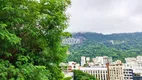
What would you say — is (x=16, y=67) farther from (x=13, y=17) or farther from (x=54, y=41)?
(x=54, y=41)

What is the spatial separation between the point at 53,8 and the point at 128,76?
5474 centimetres

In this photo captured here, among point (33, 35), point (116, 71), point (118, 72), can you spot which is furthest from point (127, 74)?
point (33, 35)

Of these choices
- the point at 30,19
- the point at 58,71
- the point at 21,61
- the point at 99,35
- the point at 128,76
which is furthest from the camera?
the point at 99,35

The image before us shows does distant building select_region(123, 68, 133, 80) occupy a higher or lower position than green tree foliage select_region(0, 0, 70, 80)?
lower

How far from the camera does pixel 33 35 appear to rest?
3.98 metres

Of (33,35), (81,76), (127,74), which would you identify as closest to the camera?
(33,35)

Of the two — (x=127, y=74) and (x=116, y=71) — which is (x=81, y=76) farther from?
(x=127, y=74)

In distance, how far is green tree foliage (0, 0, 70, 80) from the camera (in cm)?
337


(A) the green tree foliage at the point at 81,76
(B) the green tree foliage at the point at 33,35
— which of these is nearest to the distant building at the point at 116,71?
(A) the green tree foliage at the point at 81,76

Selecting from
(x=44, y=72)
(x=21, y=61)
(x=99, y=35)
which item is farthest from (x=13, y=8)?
(x=99, y=35)

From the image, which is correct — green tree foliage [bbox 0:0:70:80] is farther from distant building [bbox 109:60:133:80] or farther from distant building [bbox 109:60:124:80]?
distant building [bbox 109:60:124:80]

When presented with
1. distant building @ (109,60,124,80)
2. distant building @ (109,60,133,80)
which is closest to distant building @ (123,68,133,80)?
distant building @ (109,60,133,80)

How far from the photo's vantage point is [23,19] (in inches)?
149

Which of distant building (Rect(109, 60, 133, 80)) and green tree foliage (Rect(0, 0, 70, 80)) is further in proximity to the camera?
distant building (Rect(109, 60, 133, 80))
